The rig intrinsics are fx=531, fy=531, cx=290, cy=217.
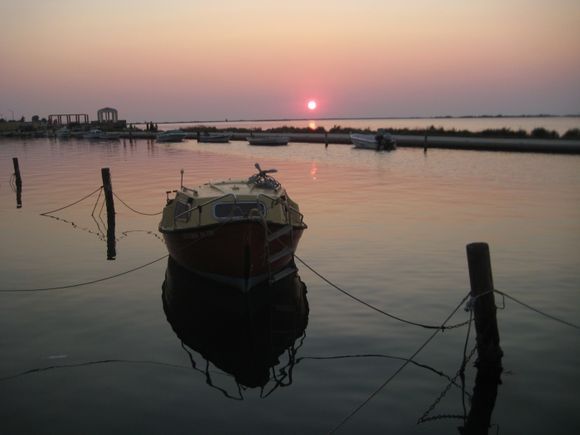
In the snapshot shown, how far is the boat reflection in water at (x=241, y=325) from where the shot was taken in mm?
11273

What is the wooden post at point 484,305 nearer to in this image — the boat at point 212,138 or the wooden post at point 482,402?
the wooden post at point 482,402

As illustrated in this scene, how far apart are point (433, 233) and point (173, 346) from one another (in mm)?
14710

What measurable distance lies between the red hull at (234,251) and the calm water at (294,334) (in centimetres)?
73

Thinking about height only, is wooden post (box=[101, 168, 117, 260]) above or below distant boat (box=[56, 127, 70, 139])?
below

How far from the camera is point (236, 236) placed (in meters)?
14.4

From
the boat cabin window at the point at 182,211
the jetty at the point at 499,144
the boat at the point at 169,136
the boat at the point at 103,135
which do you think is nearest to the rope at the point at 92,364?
the boat cabin window at the point at 182,211

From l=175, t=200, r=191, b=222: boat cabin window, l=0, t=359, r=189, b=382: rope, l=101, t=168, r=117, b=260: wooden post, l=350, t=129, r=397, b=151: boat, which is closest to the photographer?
l=0, t=359, r=189, b=382: rope

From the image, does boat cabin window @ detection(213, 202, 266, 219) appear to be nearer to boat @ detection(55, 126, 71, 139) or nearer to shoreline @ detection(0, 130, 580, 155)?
shoreline @ detection(0, 130, 580, 155)

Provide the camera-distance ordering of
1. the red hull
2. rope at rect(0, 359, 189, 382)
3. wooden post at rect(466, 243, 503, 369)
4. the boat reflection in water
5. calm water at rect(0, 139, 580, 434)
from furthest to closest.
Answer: the red hull → the boat reflection in water → rope at rect(0, 359, 189, 382) → wooden post at rect(466, 243, 503, 369) → calm water at rect(0, 139, 580, 434)

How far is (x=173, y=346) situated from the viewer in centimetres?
1240

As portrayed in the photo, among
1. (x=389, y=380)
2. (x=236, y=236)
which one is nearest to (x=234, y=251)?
(x=236, y=236)

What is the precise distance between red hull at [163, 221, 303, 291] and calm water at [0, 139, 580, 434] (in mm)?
730

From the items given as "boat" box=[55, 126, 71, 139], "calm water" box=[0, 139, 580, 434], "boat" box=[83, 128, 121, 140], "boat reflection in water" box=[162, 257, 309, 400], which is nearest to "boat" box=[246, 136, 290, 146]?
"boat" box=[83, 128, 121, 140]

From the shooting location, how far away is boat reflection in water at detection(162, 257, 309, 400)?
37.0 ft
